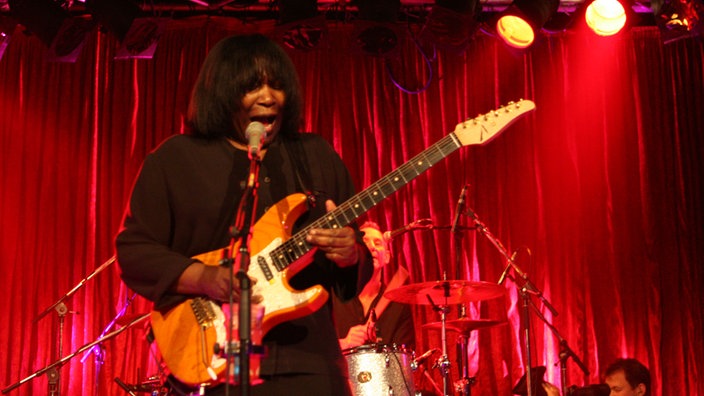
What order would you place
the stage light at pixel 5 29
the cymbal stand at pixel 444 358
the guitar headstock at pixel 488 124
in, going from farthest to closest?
1. the stage light at pixel 5 29
2. the cymbal stand at pixel 444 358
3. the guitar headstock at pixel 488 124

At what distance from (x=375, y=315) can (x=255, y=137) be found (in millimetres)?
4555

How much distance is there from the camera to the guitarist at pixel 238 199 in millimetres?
2572

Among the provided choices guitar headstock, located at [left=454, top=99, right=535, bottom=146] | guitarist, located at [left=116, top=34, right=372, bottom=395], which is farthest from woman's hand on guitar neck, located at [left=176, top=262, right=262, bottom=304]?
guitar headstock, located at [left=454, top=99, right=535, bottom=146]

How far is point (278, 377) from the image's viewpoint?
248 cm

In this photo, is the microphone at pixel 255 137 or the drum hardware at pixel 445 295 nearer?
the microphone at pixel 255 137

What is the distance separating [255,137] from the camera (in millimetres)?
2646

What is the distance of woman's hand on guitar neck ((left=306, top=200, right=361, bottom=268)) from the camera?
263 cm

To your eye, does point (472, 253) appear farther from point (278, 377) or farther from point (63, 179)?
point (278, 377)

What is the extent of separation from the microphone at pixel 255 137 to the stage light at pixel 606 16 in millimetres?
6330

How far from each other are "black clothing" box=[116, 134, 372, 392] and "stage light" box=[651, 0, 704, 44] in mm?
5801

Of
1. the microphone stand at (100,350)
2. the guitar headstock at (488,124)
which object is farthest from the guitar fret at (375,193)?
the microphone stand at (100,350)

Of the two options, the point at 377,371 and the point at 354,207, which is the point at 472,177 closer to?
the point at 377,371

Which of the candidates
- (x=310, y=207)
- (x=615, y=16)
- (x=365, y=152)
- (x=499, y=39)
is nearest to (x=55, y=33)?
(x=365, y=152)

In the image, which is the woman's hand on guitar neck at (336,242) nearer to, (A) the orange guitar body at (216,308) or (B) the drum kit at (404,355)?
(A) the orange guitar body at (216,308)
